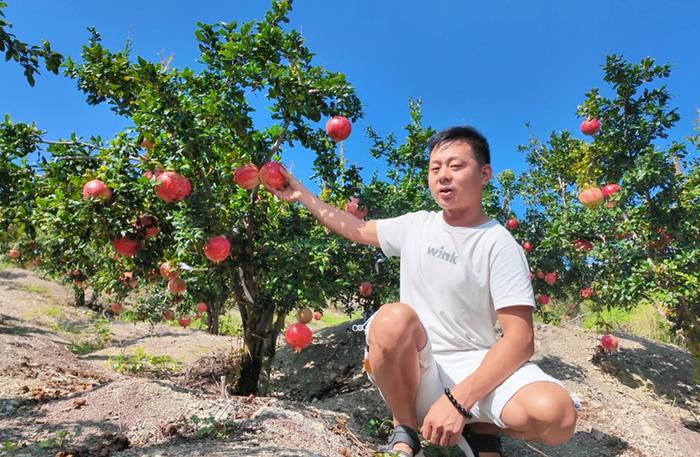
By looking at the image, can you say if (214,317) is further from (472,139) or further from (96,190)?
(472,139)

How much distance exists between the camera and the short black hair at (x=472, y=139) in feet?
7.59

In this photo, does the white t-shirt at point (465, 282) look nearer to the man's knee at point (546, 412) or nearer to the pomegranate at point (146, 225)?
the man's knee at point (546, 412)

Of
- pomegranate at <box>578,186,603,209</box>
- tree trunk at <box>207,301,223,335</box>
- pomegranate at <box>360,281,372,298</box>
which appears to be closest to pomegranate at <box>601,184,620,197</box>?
pomegranate at <box>578,186,603,209</box>

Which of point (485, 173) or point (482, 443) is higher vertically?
point (485, 173)

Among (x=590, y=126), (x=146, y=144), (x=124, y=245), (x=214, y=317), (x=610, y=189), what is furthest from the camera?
(x=214, y=317)

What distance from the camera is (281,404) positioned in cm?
337

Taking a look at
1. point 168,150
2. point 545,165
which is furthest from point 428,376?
point 545,165

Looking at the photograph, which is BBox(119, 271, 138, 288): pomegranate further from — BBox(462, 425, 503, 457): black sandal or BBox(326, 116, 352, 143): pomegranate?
BBox(462, 425, 503, 457): black sandal

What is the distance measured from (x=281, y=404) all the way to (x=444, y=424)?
1.81 metres

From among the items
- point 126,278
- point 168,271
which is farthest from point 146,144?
point 126,278

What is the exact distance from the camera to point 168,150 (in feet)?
10.1

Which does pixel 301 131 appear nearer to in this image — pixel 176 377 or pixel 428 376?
pixel 428 376

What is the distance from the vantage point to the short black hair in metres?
2.31

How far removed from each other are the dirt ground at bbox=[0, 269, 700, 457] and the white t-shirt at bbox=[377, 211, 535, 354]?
3.11 feet
